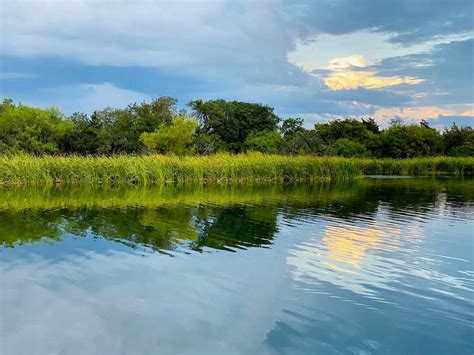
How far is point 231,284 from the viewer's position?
743cm

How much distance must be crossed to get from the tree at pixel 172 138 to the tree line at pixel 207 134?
0.29 ft

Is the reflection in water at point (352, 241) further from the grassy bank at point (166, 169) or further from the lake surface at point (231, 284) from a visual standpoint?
the grassy bank at point (166, 169)

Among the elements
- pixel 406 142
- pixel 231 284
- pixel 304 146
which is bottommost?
pixel 231 284

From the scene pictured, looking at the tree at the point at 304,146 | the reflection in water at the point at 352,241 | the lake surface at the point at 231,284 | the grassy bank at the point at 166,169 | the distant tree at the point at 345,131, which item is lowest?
the lake surface at the point at 231,284

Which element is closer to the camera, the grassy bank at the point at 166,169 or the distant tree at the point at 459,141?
the grassy bank at the point at 166,169

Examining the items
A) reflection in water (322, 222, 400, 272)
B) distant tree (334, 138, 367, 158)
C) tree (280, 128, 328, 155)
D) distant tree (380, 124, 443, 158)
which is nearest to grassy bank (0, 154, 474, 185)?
tree (280, 128, 328, 155)

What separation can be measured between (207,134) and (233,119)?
3.46m

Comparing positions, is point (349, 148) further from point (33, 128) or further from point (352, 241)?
point (352, 241)

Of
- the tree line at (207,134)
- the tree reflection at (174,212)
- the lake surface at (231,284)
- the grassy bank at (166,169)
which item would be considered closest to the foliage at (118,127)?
the tree line at (207,134)

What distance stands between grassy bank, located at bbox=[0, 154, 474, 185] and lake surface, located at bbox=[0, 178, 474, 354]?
32.9 ft

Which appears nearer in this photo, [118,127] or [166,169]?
[166,169]

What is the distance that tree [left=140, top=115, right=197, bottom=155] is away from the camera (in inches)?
1668

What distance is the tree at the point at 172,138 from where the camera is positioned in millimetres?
42375

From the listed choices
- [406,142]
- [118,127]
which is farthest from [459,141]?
[118,127]
